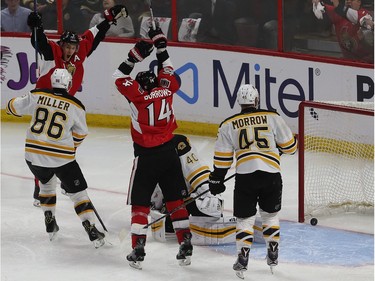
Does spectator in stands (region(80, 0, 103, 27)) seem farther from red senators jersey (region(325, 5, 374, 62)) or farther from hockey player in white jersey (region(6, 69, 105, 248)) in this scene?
hockey player in white jersey (region(6, 69, 105, 248))

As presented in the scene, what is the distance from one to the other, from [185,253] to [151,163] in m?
0.56

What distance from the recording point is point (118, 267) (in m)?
7.24

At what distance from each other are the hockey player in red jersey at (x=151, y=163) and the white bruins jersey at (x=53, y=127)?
0.34 metres

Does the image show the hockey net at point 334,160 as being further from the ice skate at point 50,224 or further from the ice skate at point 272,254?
the ice skate at point 50,224

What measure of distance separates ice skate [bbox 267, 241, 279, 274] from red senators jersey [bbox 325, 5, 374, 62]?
2.94 metres

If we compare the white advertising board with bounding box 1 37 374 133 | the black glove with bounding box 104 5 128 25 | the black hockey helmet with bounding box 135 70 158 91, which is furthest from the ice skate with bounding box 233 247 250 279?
the white advertising board with bounding box 1 37 374 133

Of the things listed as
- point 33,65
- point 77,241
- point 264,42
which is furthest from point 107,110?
point 77,241

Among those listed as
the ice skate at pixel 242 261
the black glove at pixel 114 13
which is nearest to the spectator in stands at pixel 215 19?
the black glove at pixel 114 13

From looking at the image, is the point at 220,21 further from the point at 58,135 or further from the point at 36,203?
the point at 58,135

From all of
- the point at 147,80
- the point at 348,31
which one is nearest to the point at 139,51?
the point at 147,80

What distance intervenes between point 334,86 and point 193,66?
54.6 inches

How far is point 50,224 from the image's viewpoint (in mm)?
7770

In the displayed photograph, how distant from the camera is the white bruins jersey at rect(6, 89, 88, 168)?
7.45m

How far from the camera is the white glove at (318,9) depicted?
9.82 metres
